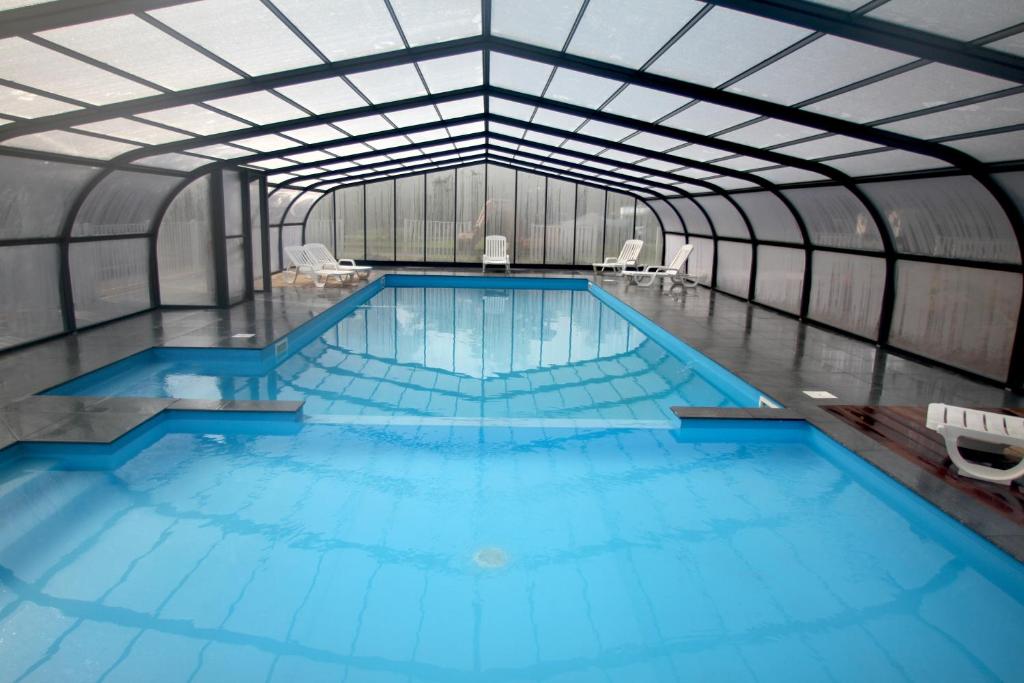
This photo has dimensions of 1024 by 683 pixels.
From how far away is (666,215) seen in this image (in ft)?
57.5

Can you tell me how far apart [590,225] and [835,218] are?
31.5 ft

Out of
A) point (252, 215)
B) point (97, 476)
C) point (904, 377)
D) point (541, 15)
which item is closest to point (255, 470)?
point (97, 476)

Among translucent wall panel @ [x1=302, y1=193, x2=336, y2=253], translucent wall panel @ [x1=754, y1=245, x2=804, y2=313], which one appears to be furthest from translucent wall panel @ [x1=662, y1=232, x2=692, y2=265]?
translucent wall panel @ [x1=302, y1=193, x2=336, y2=253]

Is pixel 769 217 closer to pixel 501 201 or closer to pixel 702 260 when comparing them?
pixel 702 260

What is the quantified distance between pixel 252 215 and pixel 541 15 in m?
8.18

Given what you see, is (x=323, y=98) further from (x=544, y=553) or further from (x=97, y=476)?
(x=544, y=553)

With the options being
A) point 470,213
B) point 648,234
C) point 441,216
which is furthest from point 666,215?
point 441,216

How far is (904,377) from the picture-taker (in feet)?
22.7

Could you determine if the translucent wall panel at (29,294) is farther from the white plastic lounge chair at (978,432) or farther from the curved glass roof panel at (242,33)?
the white plastic lounge chair at (978,432)

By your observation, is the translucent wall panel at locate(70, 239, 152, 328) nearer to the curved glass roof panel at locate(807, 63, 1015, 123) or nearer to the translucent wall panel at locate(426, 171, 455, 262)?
the curved glass roof panel at locate(807, 63, 1015, 123)

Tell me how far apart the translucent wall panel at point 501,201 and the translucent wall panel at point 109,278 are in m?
10.4

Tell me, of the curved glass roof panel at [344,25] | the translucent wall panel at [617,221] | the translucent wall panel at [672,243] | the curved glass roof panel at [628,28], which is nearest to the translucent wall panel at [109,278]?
the curved glass roof panel at [344,25]

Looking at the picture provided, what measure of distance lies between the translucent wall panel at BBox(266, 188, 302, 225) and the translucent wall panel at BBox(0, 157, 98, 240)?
663 centimetres

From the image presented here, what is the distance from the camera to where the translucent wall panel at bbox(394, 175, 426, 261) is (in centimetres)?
1812
